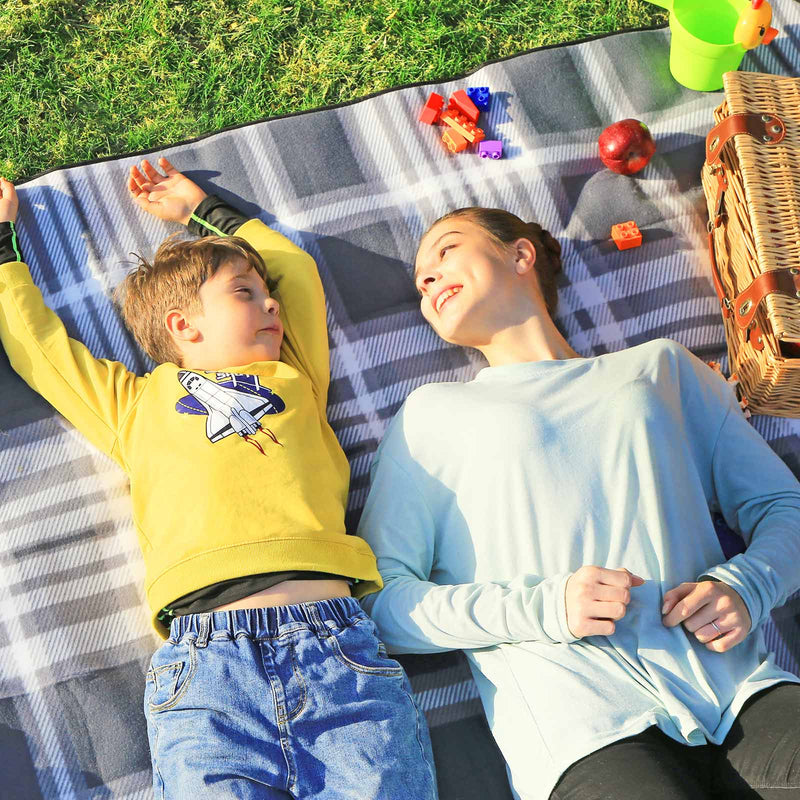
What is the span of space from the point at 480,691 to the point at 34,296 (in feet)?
5.85

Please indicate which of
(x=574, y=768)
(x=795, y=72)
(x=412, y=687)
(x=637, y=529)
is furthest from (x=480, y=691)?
(x=795, y=72)

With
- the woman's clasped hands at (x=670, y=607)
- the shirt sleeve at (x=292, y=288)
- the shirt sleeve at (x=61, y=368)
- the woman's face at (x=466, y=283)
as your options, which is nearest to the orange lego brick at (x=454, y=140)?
the woman's face at (x=466, y=283)

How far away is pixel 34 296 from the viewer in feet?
8.82

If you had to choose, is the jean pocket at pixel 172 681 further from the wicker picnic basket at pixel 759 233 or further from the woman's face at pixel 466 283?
the wicker picnic basket at pixel 759 233

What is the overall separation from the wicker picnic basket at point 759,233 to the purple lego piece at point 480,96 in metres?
0.80

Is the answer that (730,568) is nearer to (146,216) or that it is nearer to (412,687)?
(412,687)

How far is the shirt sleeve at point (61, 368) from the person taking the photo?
2543mm

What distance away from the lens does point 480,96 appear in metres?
3.16

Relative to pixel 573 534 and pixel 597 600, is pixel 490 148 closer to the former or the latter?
pixel 573 534

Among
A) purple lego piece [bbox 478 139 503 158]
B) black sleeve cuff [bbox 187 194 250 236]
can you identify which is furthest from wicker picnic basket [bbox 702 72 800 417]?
black sleeve cuff [bbox 187 194 250 236]

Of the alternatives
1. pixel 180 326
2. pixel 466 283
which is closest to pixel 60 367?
pixel 180 326

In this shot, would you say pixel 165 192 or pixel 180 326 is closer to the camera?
pixel 180 326

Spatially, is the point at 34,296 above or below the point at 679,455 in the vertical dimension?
above

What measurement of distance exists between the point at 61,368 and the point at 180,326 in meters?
0.39
